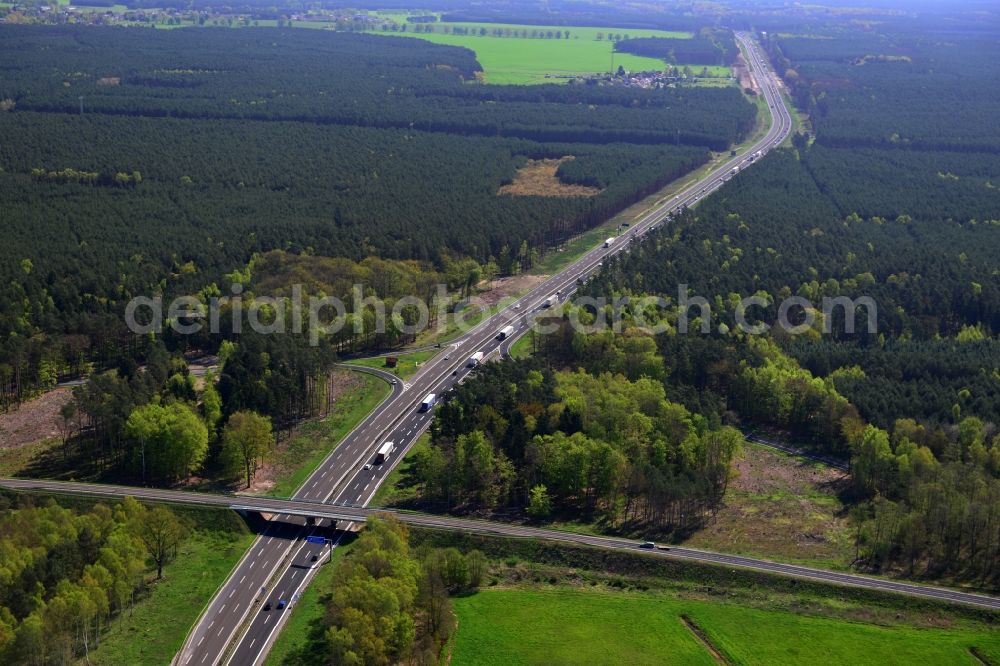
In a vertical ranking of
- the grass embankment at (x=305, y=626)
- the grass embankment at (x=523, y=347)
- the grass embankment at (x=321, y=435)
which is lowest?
Result: the grass embankment at (x=305, y=626)

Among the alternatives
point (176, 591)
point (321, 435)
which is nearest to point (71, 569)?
point (176, 591)

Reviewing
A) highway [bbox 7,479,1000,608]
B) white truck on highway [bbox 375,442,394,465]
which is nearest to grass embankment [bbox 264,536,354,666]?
highway [bbox 7,479,1000,608]

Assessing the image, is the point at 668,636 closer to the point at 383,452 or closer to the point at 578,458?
the point at 578,458

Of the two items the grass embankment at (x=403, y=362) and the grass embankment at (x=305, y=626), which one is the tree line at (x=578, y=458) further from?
the grass embankment at (x=403, y=362)

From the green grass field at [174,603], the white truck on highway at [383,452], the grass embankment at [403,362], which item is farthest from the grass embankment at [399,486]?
the grass embankment at [403,362]

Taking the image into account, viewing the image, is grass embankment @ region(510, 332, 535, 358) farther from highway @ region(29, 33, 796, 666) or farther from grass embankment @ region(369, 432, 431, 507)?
grass embankment @ region(369, 432, 431, 507)

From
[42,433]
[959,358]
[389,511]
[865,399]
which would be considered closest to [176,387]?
[42,433]

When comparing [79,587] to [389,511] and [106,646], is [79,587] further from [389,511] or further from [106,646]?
[389,511]
